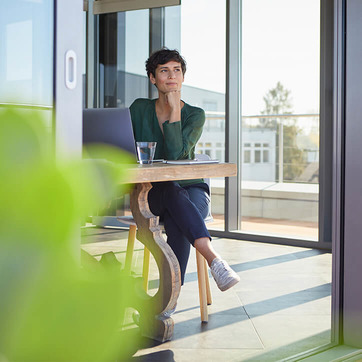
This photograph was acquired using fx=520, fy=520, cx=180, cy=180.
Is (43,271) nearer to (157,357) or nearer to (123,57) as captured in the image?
(157,357)

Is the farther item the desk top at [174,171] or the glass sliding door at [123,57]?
the glass sliding door at [123,57]

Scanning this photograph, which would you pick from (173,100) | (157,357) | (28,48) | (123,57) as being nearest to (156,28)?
(123,57)

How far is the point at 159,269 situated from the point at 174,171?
43 cm

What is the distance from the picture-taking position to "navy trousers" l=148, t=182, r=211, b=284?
7.02 feet

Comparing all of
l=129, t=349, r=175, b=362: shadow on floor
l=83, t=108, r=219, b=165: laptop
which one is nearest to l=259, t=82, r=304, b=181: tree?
l=83, t=108, r=219, b=165: laptop

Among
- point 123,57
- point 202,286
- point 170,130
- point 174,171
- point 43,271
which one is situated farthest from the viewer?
point 123,57

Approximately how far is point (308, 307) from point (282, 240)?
1.74 meters

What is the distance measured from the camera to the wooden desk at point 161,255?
1.95 m

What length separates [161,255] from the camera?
199 cm

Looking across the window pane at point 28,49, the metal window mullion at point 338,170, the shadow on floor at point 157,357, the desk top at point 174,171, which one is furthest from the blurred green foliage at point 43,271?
the metal window mullion at point 338,170

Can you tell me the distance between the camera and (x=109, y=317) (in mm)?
377

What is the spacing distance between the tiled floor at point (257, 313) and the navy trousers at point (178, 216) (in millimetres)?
188

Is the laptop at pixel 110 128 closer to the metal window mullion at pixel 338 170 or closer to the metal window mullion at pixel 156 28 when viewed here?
the metal window mullion at pixel 338 170

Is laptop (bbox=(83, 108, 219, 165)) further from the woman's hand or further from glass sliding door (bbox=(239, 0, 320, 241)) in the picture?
glass sliding door (bbox=(239, 0, 320, 241))
